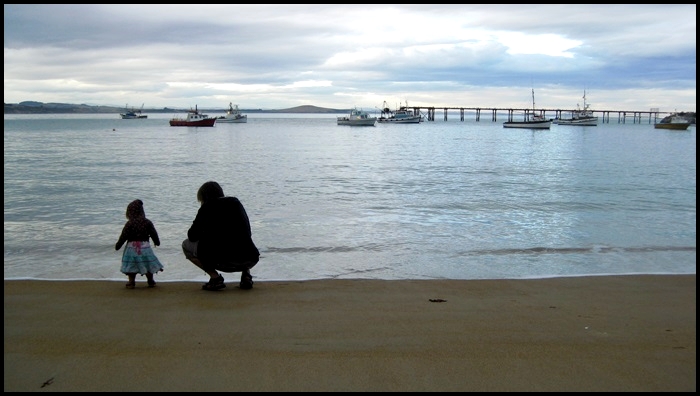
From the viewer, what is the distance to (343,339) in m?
4.93

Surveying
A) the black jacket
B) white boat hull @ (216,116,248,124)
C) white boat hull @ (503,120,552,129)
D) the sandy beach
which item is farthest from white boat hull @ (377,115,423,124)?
the black jacket

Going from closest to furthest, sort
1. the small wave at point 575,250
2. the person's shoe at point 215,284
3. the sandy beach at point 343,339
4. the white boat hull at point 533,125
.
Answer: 1. the sandy beach at point 343,339
2. the person's shoe at point 215,284
3. the small wave at point 575,250
4. the white boat hull at point 533,125

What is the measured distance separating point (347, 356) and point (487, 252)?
6.10 meters

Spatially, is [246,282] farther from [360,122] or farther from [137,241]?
[360,122]

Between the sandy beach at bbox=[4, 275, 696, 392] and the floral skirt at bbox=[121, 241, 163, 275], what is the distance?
239mm

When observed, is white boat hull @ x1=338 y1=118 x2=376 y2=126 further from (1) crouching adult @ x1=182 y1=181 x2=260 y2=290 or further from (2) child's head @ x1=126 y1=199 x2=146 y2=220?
(1) crouching adult @ x1=182 y1=181 x2=260 y2=290

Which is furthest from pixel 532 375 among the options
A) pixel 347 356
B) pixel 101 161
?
pixel 101 161

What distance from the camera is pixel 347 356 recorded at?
452cm

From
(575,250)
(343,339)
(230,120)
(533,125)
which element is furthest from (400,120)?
(343,339)

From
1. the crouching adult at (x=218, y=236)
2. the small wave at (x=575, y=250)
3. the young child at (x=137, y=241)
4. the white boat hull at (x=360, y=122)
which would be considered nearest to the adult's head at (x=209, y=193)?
the crouching adult at (x=218, y=236)

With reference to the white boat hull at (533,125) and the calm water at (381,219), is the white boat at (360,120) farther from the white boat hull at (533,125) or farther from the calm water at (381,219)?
the calm water at (381,219)

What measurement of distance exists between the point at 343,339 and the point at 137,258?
3009 mm

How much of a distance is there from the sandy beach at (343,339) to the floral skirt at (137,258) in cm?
24

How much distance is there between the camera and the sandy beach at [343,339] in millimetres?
4109
